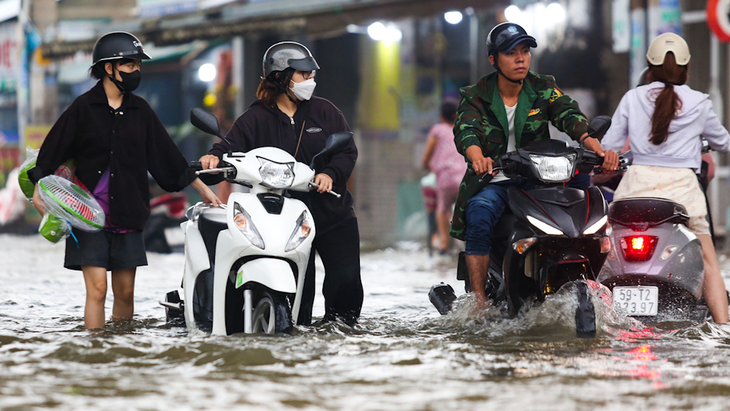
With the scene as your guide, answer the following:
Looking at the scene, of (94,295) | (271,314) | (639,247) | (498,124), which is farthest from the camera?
(639,247)

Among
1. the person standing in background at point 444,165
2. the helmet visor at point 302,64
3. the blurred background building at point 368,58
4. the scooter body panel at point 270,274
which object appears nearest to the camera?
the scooter body panel at point 270,274

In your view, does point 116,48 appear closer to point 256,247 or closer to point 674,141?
point 256,247

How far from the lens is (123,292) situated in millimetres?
5922

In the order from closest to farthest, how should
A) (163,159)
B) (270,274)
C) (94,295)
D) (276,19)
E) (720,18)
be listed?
(270,274)
(94,295)
(163,159)
(720,18)
(276,19)

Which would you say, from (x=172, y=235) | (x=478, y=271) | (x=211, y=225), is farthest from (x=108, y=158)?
(x=172, y=235)

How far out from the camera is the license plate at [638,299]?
19.9 feet

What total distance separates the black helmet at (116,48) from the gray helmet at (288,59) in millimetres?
700

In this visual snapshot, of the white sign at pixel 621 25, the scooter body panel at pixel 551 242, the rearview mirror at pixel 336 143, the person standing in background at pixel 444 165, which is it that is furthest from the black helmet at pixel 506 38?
the white sign at pixel 621 25

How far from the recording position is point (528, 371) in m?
4.63

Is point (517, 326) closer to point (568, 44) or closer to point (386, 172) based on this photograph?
point (568, 44)

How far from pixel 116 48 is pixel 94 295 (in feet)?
4.39

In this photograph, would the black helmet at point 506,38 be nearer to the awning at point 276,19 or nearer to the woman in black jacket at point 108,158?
the woman in black jacket at point 108,158

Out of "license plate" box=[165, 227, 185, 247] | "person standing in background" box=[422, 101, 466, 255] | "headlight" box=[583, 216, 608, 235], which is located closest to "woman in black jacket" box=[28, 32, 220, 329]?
"headlight" box=[583, 216, 608, 235]

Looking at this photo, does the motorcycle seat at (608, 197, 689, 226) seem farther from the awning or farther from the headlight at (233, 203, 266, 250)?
the awning
